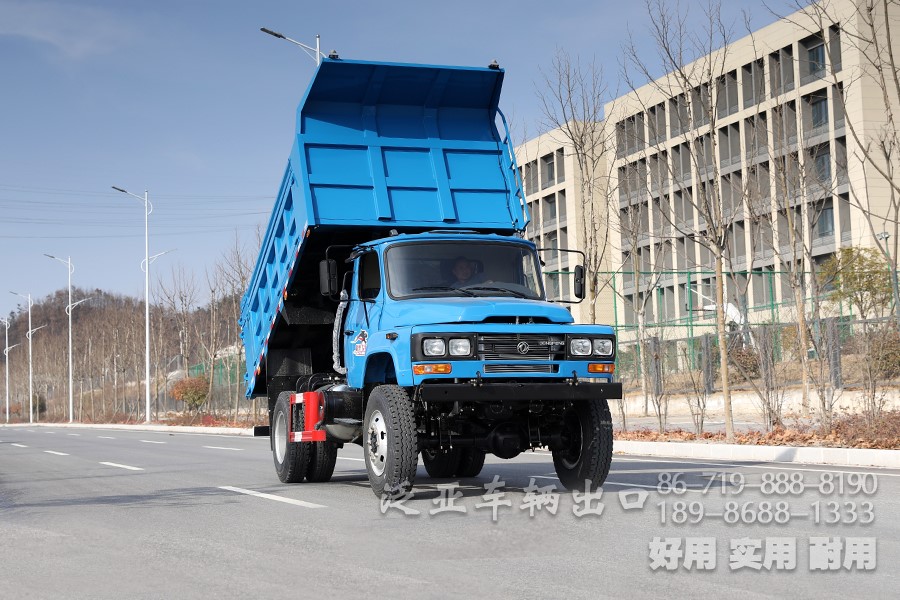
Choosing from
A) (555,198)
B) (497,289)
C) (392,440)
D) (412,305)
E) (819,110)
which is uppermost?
(555,198)

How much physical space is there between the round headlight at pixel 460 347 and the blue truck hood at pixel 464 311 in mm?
224

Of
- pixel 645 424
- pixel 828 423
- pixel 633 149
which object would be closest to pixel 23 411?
pixel 633 149

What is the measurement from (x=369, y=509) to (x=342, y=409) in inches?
78.8

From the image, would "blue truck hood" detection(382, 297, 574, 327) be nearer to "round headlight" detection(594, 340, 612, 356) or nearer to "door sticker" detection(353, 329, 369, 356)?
"round headlight" detection(594, 340, 612, 356)

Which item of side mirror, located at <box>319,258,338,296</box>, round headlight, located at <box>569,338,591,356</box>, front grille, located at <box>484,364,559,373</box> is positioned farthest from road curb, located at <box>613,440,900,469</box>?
side mirror, located at <box>319,258,338,296</box>

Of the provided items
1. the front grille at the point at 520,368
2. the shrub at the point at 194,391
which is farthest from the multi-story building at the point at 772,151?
the front grille at the point at 520,368

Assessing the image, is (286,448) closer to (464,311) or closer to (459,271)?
(459,271)

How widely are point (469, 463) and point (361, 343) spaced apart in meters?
2.74

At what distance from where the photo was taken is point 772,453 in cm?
1612

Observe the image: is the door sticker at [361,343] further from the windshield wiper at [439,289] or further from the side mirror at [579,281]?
the side mirror at [579,281]

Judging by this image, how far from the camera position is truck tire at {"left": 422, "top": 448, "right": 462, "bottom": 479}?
13461 mm

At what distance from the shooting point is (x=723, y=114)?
5806cm

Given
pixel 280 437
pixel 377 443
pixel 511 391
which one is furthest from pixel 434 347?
pixel 280 437

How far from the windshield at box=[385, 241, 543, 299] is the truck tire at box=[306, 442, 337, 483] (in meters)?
2.77
